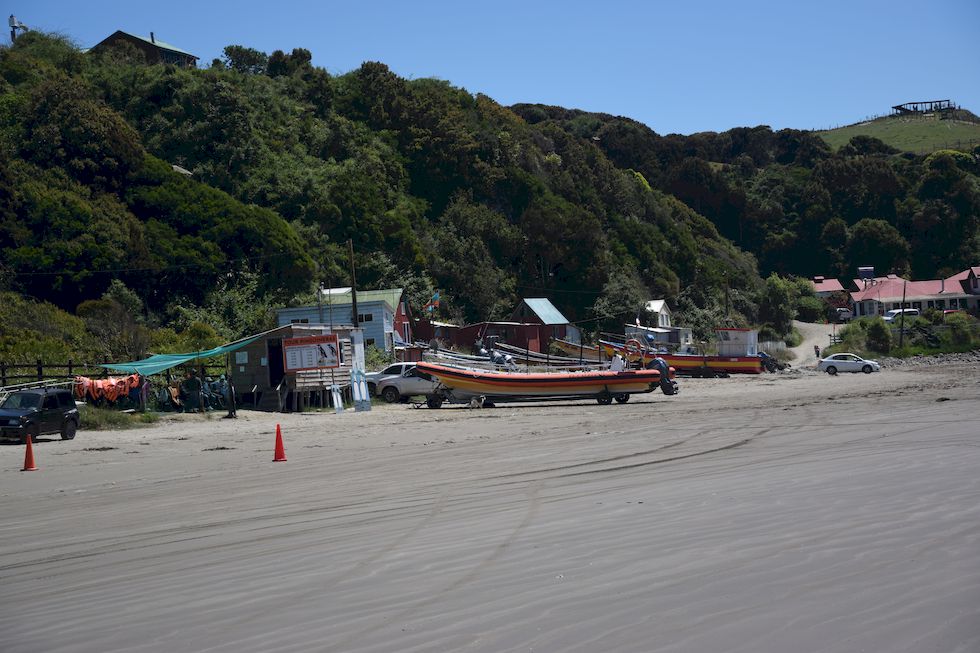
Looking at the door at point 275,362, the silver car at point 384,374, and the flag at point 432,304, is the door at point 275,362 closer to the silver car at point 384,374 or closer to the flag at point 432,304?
the silver car at point 384,374

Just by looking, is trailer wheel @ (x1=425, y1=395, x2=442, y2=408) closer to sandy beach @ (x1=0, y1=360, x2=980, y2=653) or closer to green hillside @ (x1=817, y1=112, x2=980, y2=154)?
sandy beach @ (x1=0, y1=360, x2=980, y2=653)

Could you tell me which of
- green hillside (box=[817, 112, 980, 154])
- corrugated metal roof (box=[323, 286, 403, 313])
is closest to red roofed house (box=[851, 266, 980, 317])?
green hillside (box=[817, 112, 980, 154])

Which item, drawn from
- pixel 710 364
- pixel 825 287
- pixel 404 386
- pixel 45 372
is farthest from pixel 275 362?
pixel 825 287

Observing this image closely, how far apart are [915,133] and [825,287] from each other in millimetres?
59988

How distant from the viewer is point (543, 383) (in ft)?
102

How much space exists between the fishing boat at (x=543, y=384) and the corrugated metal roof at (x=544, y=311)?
1114 inches

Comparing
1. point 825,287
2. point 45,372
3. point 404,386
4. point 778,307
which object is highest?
point 825,287

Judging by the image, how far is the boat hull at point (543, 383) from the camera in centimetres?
3073

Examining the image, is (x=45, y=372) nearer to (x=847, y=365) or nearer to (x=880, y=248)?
(x=847, y=365)

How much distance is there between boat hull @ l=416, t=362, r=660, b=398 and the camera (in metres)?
30.7

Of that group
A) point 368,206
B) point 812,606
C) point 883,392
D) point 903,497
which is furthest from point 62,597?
point 368,206

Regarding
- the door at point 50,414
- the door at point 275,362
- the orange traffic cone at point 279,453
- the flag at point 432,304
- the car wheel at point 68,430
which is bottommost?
the orange traffic cone at point 279,453

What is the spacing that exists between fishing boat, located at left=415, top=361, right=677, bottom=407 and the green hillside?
115 meters

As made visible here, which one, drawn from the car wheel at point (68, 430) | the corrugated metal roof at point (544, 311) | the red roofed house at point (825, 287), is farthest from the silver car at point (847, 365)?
the red roofed house at point (825, 287)
